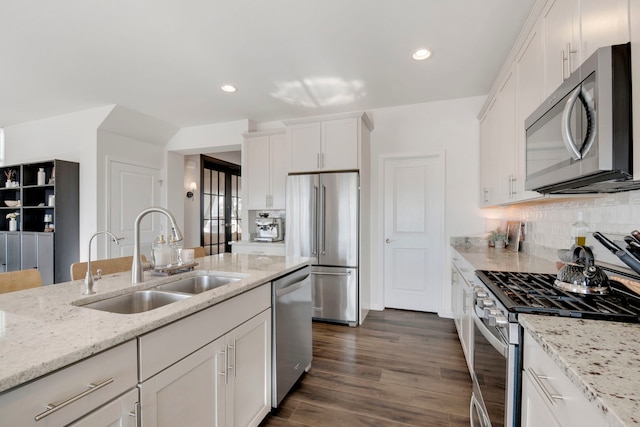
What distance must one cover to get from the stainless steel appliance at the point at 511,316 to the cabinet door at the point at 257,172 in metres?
3.20

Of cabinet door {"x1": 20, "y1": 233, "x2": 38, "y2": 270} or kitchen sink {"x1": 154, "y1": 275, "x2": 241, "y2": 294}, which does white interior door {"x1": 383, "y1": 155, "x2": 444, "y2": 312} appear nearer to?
kitchen sink {"x1": 154, "y1": 275, "x2": 241, "y2": 294}

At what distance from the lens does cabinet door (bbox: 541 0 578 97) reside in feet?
4.57

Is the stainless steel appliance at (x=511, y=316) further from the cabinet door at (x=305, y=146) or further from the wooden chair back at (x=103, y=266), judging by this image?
the cabinet door at (x=305, y=146)

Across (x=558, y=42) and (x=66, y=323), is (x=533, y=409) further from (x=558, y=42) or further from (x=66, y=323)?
(x=558, y=42)

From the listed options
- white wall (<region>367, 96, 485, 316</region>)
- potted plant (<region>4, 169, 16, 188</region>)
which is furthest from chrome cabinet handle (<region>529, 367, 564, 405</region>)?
potted plant (<region>4, 169, 16, 188</region>)

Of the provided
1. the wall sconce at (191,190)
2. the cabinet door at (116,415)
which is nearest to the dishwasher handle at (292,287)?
the cabinet door at (116,415)

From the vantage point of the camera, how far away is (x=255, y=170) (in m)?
4.18

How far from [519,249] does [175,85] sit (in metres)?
4.00

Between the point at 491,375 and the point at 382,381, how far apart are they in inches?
43.8

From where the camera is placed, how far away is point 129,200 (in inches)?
173

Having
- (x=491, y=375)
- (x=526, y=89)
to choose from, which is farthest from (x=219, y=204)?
(x=491, y=375)

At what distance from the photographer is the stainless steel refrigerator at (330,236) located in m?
3.34

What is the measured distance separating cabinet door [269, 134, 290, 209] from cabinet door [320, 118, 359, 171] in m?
0.73

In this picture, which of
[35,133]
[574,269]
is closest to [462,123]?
[574,269]
